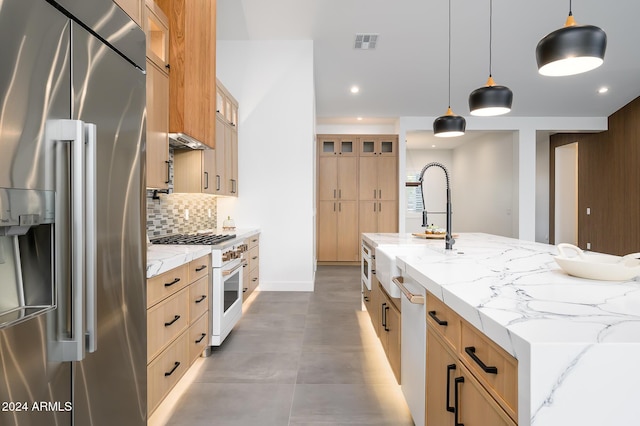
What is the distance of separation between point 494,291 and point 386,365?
5.49ft

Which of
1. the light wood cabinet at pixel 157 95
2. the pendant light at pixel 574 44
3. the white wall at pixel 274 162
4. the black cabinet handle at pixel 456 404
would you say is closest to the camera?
the black cabinet handle at pixel 456 404

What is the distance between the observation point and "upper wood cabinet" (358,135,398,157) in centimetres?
728

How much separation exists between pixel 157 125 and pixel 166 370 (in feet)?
4.98

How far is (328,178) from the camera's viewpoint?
7.30 meters

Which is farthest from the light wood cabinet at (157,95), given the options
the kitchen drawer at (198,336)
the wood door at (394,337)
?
the wood door at (394,337)

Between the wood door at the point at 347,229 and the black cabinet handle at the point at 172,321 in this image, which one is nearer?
the black cabinet handle at the point at 172,321

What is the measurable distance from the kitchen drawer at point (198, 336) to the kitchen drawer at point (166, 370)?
70 millimetres

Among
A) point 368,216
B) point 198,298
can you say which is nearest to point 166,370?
point 198,298

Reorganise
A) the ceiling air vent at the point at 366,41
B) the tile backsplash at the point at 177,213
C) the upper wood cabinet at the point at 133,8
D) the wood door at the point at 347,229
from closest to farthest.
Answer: the upper wood cabinet at the point at 133,8 → the tile backsplash at the point at 177,213 → the ceiling air vent at the point at 366,41 → the wood door at the point at 347,229

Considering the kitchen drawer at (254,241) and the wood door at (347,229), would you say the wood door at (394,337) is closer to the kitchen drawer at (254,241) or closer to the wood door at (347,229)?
the kitchen drawer at (254,241)

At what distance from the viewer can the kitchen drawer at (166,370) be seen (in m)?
1.68

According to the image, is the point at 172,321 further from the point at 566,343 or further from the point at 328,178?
the point at 328,178

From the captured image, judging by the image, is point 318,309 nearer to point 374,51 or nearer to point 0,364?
point 0,364

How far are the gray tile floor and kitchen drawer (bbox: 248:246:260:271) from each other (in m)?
0.68
